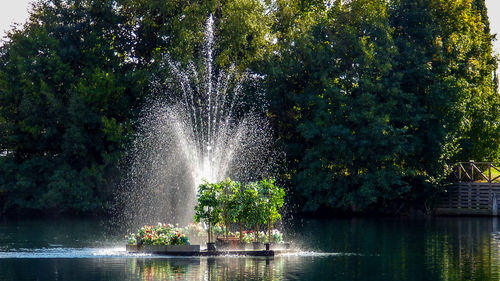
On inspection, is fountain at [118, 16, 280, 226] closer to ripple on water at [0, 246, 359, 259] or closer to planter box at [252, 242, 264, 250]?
ripple on water at [0, 246, 359, 259]

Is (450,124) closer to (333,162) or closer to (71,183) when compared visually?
(333,162)

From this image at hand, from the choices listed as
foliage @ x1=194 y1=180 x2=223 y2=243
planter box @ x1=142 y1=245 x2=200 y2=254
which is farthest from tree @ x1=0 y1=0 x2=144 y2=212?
foliage @ x1=194 y1=180 x2=223 y2=243

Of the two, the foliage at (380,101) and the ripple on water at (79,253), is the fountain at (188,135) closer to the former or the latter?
the foliage at (380,101)

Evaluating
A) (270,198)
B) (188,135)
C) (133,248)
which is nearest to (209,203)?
(270,198)

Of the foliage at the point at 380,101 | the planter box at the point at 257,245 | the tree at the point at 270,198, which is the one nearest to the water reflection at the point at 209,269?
the planter box at the point at 257,245

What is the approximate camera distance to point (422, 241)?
4331cm

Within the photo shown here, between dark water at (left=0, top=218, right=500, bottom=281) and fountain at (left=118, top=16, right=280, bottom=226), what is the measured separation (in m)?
14.2

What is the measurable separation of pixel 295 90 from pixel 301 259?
36.3 metres

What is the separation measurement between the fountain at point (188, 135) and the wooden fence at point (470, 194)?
14655 mm

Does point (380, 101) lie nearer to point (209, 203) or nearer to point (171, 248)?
point (209, 203)

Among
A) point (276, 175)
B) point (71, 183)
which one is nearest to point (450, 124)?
point (276, 175)

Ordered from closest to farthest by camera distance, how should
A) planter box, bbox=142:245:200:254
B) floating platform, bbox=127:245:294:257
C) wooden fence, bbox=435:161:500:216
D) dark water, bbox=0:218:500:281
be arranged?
dark water, bbox=0:218:500:281 < floating platform, bbox=127:245:294:257 < planter box, bbox=142:245:200:254 < wooden fence, bbox=435:161:500:216

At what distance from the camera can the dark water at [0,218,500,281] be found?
2884 centimetres

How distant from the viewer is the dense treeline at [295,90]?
63906 millimetres
